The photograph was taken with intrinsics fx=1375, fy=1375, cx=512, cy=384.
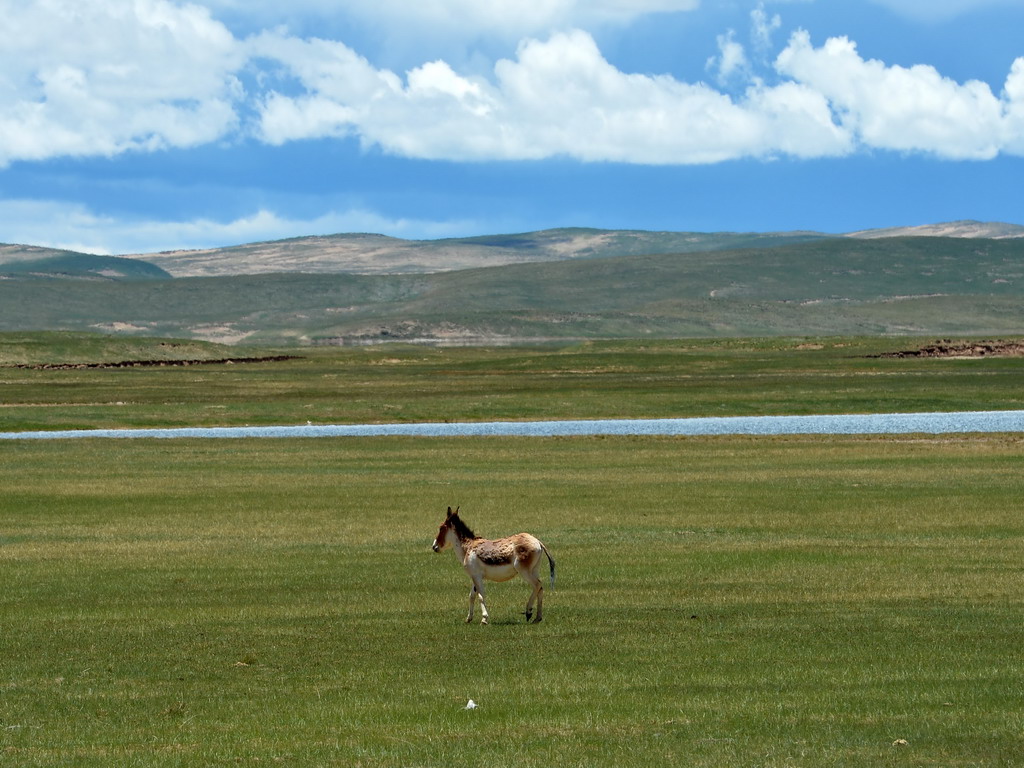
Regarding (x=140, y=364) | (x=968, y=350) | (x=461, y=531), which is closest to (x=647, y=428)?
(x=461, y=531)

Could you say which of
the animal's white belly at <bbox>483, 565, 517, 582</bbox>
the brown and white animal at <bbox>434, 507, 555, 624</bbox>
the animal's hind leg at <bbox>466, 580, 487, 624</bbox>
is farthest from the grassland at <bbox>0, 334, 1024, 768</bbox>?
the animal's white belly at <bbox>483, 565, 517, 582</bbox>

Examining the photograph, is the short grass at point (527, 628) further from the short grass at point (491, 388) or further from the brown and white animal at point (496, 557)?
the short grass at point (491, 388)

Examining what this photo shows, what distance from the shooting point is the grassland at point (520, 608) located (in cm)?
1284

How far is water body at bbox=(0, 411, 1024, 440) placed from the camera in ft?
213

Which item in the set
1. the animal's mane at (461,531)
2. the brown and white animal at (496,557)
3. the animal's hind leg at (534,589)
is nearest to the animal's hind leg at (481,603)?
the brown and white animal at (496,557)

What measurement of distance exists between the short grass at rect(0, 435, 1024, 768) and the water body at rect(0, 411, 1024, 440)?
23.3 metres

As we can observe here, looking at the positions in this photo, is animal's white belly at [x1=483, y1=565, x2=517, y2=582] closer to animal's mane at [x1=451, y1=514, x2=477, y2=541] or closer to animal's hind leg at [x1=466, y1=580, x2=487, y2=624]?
animal's hind leg at [x1=466, y1=580, x2=487, y2=624]

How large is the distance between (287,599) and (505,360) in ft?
393

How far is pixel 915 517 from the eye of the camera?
106 feet

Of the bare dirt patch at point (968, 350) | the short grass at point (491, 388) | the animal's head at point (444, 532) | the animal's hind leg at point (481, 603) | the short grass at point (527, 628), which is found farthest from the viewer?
the bare dirt patch at point (968, 350)

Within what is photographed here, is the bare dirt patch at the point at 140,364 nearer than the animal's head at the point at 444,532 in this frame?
No

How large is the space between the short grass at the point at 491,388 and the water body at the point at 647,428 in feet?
10.1

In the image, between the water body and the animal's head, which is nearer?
the animal's head

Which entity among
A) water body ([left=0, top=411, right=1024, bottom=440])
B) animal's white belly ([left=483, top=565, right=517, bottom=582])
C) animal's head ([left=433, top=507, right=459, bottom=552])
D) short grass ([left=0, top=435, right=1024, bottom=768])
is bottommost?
water body ([left=0, top=411, right=1024, bottom=440])
